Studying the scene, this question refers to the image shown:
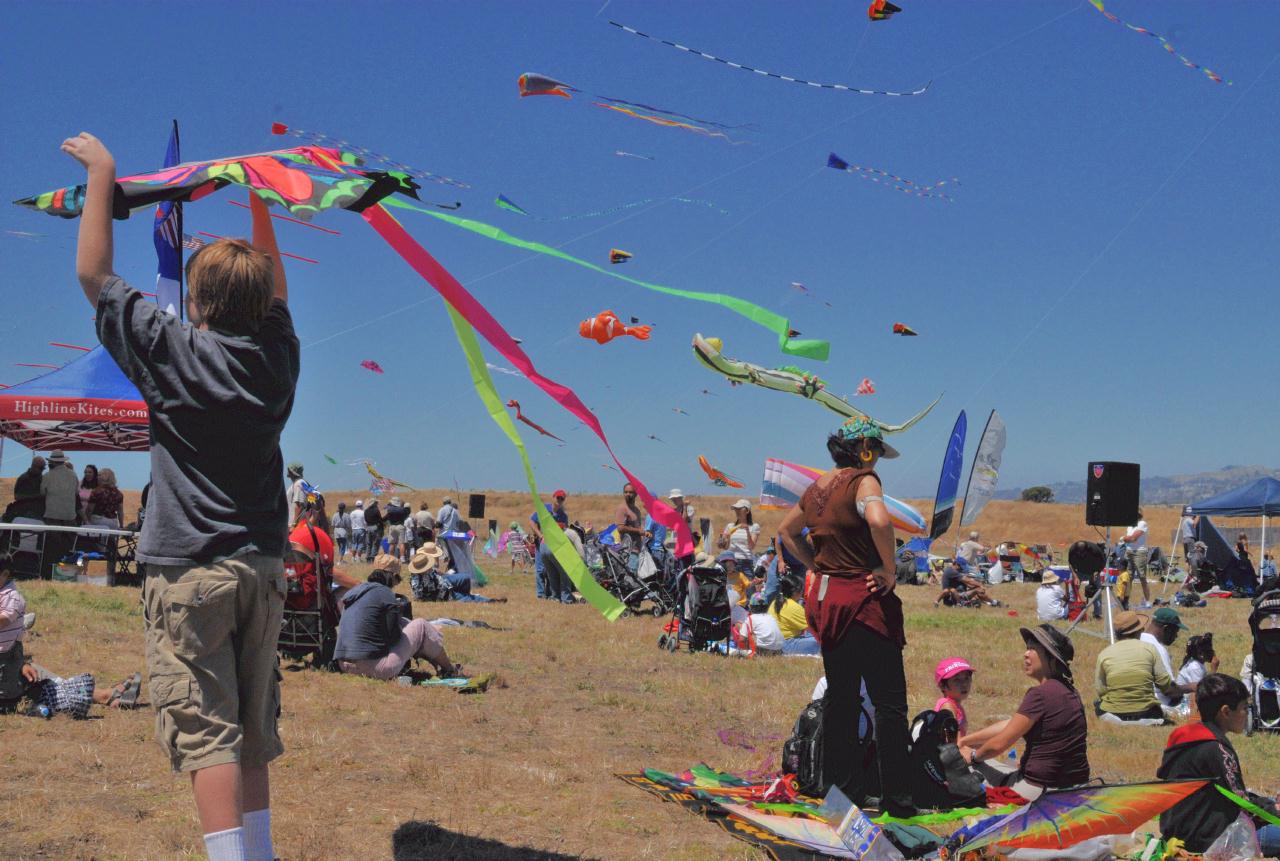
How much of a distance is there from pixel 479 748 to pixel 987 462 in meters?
14.1

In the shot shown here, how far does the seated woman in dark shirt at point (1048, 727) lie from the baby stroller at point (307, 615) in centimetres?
481

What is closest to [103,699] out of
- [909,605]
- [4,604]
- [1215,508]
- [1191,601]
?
[4,604]

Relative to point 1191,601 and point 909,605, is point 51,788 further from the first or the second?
point 1191,601

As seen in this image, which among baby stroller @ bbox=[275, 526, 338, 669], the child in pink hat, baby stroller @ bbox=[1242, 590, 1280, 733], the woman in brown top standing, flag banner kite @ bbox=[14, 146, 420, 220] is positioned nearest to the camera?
flag banner kite @ bbox=[14, 146, 420, 220]

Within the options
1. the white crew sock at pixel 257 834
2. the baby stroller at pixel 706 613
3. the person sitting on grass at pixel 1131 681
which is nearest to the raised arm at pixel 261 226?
the white crew sock at pixel 257 834

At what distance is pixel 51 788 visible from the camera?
433cm

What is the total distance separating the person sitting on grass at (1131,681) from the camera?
7.17 m

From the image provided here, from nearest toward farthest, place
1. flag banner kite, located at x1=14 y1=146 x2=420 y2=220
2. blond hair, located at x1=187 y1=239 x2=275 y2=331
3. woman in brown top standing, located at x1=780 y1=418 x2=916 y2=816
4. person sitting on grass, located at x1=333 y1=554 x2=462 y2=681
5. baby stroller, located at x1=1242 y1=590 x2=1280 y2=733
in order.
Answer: blond hair, located at x1=187 y1=239 x2=275 y2=331 → flag banner kite, located at x1=14 y1=146 x2=420 y2=220 → woman in brown top standing, located at x1=780 y1=418 x2=916 y2=816 → baby stroller, located at x1=1242 y1=590 x2=1280 y2=733 → person sitting on grass, located at x1=333 y1=554 x2=462 y2=681

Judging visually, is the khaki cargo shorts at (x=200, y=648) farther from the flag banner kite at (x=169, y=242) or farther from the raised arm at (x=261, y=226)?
the flag banner kite at (x=169, y=242)

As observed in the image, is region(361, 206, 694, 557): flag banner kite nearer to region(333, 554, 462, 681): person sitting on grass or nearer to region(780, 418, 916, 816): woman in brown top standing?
region(780, 418, 916, 816): woman in brown top standing

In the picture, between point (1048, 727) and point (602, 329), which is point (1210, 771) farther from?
point (602, 329)

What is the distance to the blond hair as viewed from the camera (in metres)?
2.48

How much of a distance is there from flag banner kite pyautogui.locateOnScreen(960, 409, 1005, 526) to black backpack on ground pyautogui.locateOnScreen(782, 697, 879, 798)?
13.6 meters

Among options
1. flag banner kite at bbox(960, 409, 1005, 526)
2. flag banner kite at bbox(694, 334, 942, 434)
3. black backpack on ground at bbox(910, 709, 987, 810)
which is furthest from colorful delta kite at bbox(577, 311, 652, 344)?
flag banner kite at bbox(960, 409, 1005, 526)
